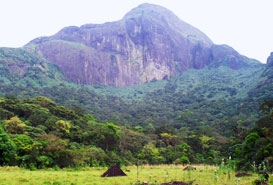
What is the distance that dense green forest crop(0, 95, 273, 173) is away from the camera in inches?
995

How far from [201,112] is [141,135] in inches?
Answer: 1536

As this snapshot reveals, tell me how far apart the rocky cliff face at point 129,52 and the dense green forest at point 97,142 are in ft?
272

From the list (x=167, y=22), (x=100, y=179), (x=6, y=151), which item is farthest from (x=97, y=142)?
(x=167, y=22)

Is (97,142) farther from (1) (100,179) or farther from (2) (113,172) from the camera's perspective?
(1) (100,179)

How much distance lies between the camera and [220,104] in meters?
92.3

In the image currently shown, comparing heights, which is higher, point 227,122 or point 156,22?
point 156,22

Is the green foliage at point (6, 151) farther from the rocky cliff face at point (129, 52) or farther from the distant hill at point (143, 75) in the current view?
the rocky cliff face at point (129, 52)

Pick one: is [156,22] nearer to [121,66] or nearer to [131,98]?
[121,66]

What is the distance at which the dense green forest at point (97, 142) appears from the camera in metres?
25.3

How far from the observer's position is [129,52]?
501 feet

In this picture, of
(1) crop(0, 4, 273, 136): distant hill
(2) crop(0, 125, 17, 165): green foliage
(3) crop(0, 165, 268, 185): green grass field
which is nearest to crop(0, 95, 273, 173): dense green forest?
(2) crop(0, 125, 17, 165): green foliage

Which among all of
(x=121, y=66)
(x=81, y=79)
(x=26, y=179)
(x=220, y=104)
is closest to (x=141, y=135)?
(x=26, y=179)

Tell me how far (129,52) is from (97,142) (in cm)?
11402

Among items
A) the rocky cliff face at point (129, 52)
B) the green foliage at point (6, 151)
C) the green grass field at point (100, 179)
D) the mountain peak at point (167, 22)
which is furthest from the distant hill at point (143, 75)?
the green foliage at point (6, 151)
